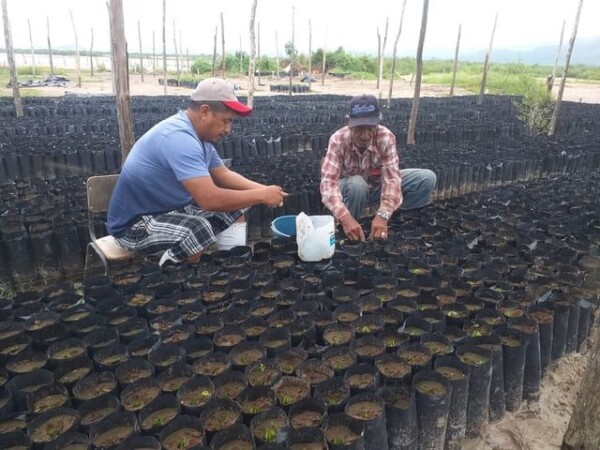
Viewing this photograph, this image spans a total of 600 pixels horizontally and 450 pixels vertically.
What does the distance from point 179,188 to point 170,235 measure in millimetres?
304

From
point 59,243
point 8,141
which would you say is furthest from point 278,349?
point 8,141

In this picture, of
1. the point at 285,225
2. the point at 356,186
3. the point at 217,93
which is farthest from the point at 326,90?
the point at 217,93

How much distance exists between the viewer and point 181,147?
105 inches

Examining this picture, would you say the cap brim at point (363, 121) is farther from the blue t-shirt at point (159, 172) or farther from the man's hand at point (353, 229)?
the blue t-shirt at point (159, 172)

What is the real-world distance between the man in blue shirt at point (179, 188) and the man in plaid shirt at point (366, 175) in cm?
74

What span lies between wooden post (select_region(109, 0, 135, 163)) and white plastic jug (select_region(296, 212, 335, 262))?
2.08 m

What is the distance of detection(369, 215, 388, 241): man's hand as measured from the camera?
11.2 ft

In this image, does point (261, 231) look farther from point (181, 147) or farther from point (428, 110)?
Answer: point (428, 110)

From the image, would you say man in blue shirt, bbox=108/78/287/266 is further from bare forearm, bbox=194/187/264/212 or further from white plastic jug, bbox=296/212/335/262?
white plastic jug, bbox=296/212/335/262

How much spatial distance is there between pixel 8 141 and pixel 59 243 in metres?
4.63

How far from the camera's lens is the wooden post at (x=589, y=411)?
1.60 meters

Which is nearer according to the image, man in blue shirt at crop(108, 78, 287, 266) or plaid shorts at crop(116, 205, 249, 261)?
man in blue shirt at crop(108, 78, 287, 266)

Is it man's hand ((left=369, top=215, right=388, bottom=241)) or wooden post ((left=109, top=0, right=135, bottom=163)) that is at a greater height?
wooden post ((left=109, top=0, right=135, bottom=163))

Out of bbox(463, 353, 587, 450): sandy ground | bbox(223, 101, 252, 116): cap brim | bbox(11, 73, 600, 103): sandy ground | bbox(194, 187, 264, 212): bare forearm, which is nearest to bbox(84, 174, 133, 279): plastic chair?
bbox(194, 187, 264, 212): bare forearm
